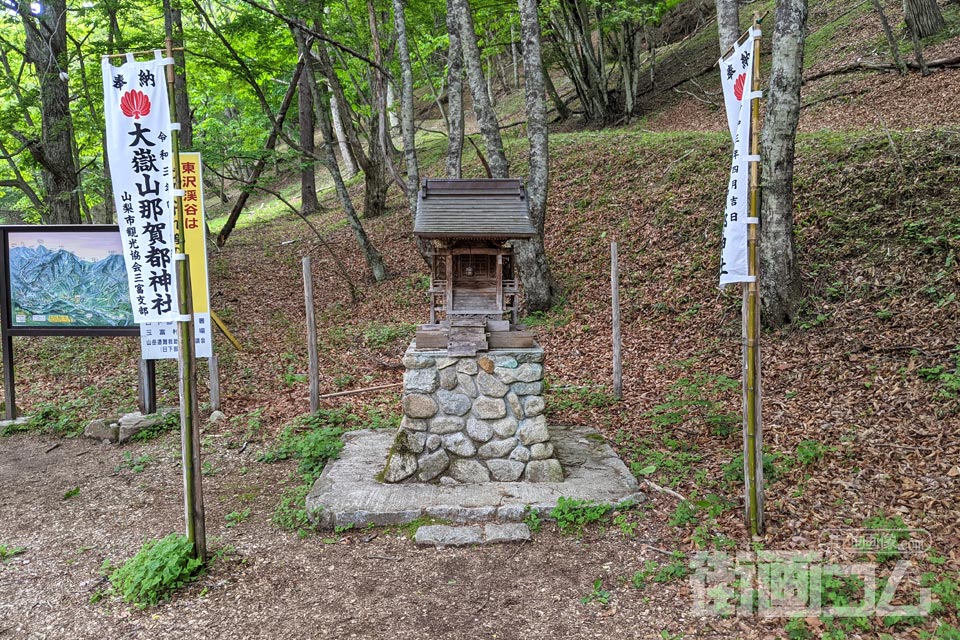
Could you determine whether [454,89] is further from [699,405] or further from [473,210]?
[699,405]

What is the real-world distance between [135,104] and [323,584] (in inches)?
144

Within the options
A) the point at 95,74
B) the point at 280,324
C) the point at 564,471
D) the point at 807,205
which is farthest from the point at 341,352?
the point at 95,74

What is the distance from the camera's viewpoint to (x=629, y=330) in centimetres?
896

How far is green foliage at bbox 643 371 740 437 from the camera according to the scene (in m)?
6.00

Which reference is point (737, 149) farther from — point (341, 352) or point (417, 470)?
point (341, 352)

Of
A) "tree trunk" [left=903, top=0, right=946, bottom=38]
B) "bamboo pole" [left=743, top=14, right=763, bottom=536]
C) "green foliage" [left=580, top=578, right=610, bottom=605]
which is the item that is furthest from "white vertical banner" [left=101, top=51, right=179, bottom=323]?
"tree trunk" [left=903, top=0, right=946, bottom=38]

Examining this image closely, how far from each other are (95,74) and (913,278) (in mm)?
14884

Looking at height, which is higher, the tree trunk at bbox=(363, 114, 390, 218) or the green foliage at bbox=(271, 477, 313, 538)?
the tree trunk at bbox=(363, 114, 390, 218)

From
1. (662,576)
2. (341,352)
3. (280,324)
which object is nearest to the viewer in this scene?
(662,576)

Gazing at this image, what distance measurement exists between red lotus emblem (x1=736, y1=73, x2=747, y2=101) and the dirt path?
3229mm

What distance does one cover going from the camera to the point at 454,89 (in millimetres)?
9945

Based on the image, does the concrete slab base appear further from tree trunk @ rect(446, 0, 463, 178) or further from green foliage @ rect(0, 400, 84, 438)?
tree trunk @ rect(446, 0, 463, 178)

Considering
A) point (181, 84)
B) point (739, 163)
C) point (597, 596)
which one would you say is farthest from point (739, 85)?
point (181, 84)

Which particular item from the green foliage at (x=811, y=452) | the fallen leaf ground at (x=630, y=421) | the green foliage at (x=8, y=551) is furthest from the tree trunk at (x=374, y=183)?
the green foliage at (x=811, y=452)
